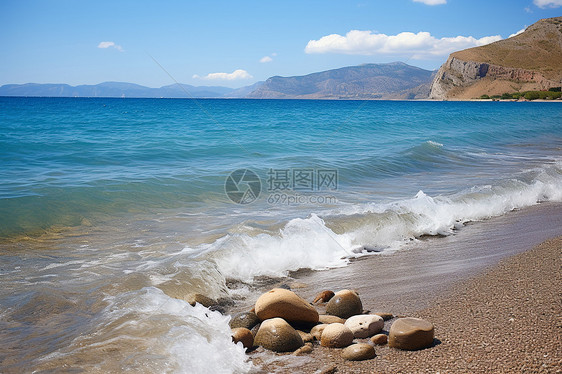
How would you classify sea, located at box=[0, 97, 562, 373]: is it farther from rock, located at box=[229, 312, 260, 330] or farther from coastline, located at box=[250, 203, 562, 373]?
coastline, located at box=[250, 203, 562, 373]

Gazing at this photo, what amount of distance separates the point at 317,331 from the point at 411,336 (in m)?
0.85

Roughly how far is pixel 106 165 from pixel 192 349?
12558 millimetres

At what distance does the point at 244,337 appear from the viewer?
152 inches

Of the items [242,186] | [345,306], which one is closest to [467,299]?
[345,306]

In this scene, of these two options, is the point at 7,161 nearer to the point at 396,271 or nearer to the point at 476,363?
the point at 396,271

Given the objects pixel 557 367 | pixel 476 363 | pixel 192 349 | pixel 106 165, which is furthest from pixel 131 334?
pixel 106 165

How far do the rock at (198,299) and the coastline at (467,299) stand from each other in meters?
1.15

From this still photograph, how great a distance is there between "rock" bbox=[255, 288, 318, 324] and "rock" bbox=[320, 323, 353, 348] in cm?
39

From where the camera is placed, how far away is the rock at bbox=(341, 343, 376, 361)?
11.5ft

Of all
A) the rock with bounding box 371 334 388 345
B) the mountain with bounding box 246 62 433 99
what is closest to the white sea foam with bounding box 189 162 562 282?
the rock with bounding box 371 334 388 345

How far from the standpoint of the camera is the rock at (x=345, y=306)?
4445 millimetres

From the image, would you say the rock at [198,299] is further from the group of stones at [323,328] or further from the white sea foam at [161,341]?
the group of stones at [323,328]

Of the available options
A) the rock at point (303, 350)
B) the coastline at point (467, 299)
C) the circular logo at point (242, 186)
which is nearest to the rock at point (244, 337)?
the coastline at point (467, 299)

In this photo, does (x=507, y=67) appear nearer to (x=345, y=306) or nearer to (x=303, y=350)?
(x=345, y=306)
